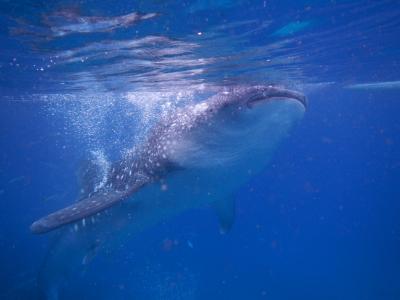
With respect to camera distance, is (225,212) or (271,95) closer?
(271,95)

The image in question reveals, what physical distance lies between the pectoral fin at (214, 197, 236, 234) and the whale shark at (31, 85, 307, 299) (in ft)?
0.47

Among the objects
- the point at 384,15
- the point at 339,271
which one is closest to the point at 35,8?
the point at 384,15

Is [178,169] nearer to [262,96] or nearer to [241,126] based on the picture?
[241,126]

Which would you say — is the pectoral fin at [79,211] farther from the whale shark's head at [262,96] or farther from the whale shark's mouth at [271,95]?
the whale shark's mouth at [271,95]

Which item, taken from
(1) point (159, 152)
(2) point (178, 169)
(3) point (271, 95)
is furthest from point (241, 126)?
(1) point (159, 152)

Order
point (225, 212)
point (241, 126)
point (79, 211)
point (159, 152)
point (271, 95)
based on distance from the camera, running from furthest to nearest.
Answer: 1. point (225, 212)
2. point (159, 152)
3. point (79, 211)
4. point (241, 126)
5. point (271, 95)

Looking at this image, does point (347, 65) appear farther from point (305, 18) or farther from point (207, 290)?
point (207, 290)

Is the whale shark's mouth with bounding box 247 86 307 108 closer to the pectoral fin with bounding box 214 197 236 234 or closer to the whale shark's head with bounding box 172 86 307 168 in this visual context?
the whale shark's head with bounding box 172 86 307 168

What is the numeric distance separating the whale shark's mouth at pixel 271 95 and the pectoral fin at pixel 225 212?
4405mm

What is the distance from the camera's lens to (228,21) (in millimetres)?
9617

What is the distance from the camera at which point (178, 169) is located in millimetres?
6609

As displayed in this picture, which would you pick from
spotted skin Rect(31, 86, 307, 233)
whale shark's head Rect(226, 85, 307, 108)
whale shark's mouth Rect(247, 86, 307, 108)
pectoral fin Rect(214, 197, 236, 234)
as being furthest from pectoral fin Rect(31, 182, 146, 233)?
pectoral fin Rect(214, 197, 236, 234)

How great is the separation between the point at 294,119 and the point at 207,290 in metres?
21.4

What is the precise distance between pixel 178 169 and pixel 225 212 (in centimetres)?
352
